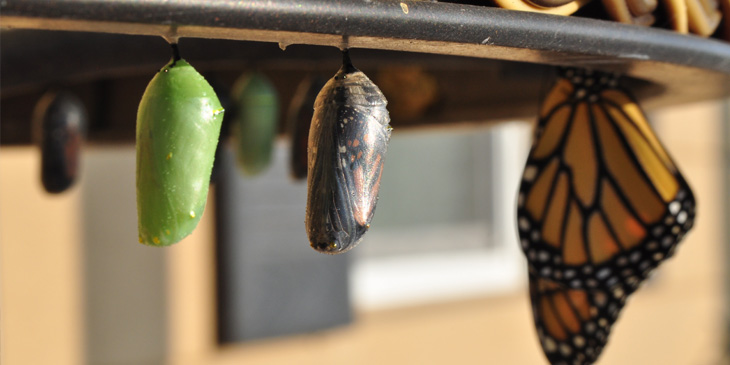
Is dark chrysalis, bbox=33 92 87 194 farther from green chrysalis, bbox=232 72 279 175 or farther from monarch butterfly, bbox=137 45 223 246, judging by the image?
monarch butterfly, bbox=137 45 223 246

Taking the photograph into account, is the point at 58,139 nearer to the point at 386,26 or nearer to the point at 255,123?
the point at 255,123

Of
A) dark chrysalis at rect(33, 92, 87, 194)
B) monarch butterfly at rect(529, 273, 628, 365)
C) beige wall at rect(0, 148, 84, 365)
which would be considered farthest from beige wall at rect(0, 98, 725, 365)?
monarch butterfly at rect(529, 273, 628, 365)

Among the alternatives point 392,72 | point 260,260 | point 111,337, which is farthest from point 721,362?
point 392,72

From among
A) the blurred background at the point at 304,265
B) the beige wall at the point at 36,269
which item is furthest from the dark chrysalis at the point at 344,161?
the beige wall at the point at 36,269

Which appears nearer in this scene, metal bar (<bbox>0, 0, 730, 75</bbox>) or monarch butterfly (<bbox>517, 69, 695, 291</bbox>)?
metal bar (<bbox>0, 0, 730, 75</bbox>)

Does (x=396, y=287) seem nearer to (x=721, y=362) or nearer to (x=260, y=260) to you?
(x=260, y=260)
